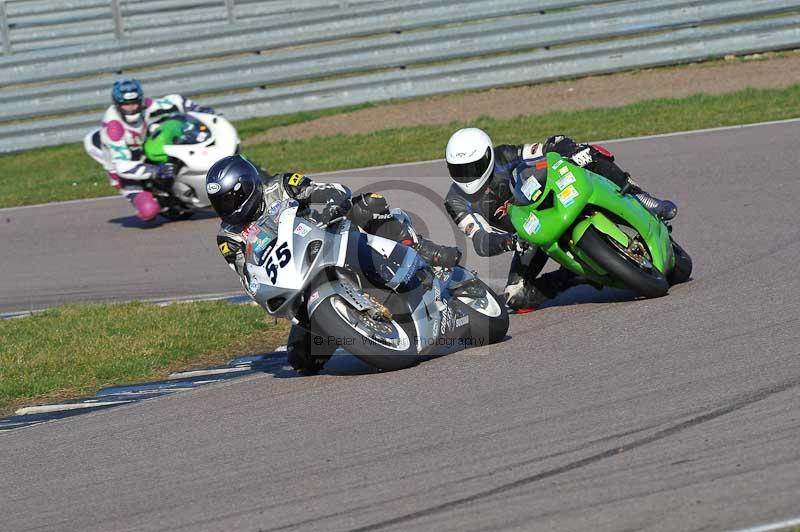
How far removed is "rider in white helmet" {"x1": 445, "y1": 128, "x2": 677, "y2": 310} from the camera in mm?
8227

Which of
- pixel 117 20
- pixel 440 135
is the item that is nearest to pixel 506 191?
pixel 440 135

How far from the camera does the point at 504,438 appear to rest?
5504 mm

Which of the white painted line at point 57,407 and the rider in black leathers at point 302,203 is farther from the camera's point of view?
the white painted line at point 57,407

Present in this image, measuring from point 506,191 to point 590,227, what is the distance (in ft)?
3.24

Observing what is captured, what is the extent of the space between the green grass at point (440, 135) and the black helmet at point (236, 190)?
27.3ft

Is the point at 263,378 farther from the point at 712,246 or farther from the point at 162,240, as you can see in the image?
the point at 162,240

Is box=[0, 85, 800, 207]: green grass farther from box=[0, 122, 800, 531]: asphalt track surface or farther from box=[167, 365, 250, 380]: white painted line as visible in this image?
box=[167, 365, 250, 380]: white painted line

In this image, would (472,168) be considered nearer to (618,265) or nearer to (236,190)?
(618,265)

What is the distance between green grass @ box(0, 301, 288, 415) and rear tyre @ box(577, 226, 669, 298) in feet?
8.18

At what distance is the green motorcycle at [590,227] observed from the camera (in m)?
7.62

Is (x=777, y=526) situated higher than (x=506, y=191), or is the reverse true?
(x=777, y=526)

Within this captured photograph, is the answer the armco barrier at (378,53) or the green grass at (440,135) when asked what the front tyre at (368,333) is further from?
the armco barrier at (378,53)

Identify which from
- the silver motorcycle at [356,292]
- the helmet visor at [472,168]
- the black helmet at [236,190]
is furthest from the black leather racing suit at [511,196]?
the black helmet at [236,190]

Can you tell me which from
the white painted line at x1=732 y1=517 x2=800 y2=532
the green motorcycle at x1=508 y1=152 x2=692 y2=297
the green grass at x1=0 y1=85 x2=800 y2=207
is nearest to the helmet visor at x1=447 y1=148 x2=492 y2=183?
the green motorcycle at x1=508 y1=152 x2=692 y2=297
